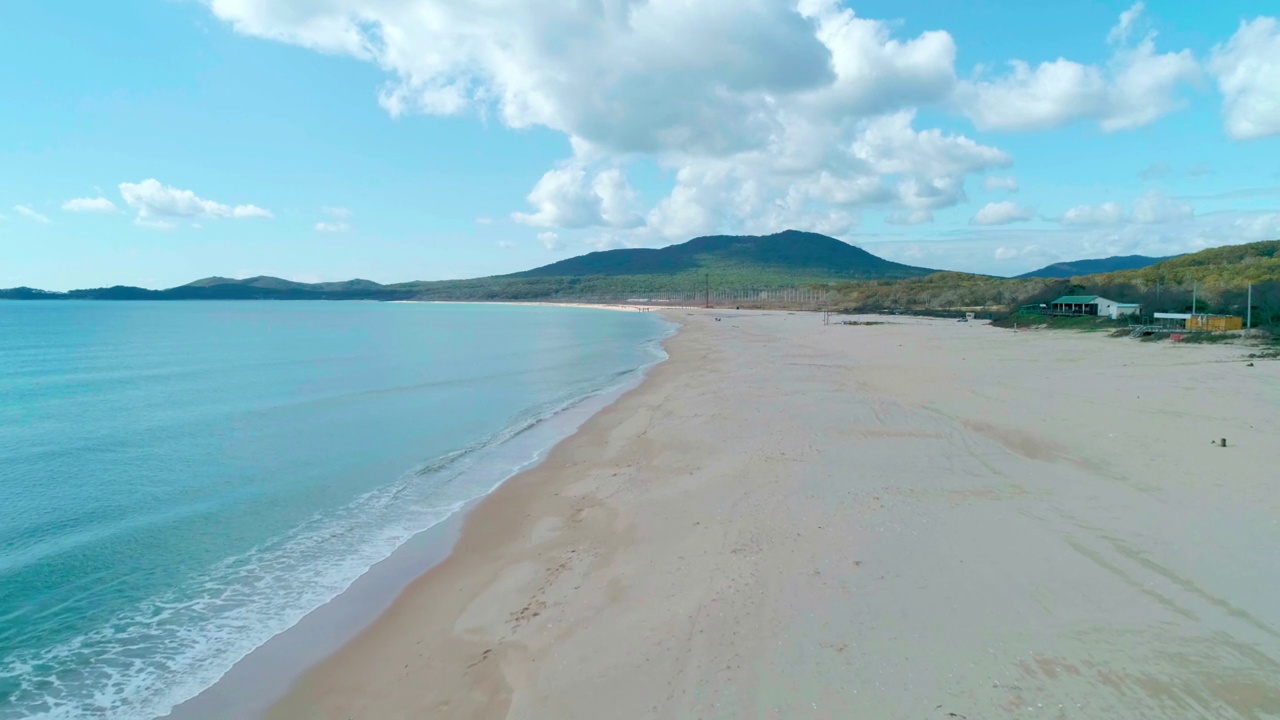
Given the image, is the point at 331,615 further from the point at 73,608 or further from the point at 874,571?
the point at 874,571

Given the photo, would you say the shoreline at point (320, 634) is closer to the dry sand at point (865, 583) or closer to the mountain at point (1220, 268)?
the dry sand at point (865, 583)

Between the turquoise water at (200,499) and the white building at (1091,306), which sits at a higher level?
the white building at (1091,306)

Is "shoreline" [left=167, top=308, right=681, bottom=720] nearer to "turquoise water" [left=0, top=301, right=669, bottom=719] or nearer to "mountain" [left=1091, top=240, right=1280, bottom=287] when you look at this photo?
"turquoise water" [left=0, top=301, right=669, bottom=719]

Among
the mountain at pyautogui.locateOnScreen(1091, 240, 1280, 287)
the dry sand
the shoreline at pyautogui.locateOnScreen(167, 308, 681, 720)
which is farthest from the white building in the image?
the shoreline at pyautogui.locateOnScreen(167, 308, 681, 720)

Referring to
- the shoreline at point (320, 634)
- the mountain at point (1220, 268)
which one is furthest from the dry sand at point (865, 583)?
the mountain at point (1220, 268)

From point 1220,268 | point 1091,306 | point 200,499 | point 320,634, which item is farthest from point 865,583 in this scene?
point 1220,268

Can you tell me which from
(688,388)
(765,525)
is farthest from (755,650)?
(688,388)
